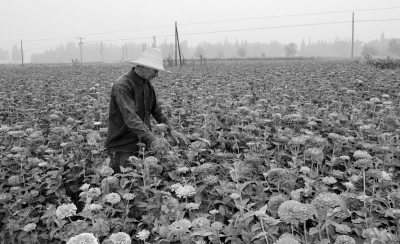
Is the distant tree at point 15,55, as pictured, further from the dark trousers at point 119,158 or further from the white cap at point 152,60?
the white cap at point 152,60

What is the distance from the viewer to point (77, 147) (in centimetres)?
346

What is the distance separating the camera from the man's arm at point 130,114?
10.1ft

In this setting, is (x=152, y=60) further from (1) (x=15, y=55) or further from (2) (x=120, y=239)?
(1) (x=15, y=55)

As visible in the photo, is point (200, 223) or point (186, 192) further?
point (186, 192)

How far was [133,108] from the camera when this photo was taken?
130 inches

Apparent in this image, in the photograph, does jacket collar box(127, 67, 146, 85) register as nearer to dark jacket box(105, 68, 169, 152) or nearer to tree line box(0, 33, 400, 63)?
dark jacket box(105, 68, 169, 152)

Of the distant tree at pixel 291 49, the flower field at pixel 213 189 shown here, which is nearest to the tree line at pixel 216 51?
the distant tree at pixel 291 49

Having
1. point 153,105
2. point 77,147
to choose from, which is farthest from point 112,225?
point 153,105

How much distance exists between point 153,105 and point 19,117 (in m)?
2.73

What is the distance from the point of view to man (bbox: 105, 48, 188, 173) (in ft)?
10.5

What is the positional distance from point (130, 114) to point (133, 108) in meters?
0.12

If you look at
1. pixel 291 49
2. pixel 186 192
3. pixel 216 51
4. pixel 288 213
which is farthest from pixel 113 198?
pixel 216 51

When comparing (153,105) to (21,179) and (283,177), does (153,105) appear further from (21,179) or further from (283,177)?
(283,177)

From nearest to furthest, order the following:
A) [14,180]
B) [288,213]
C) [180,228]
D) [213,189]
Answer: [288,213] < [180,228] < [213,189] < [14,180]
